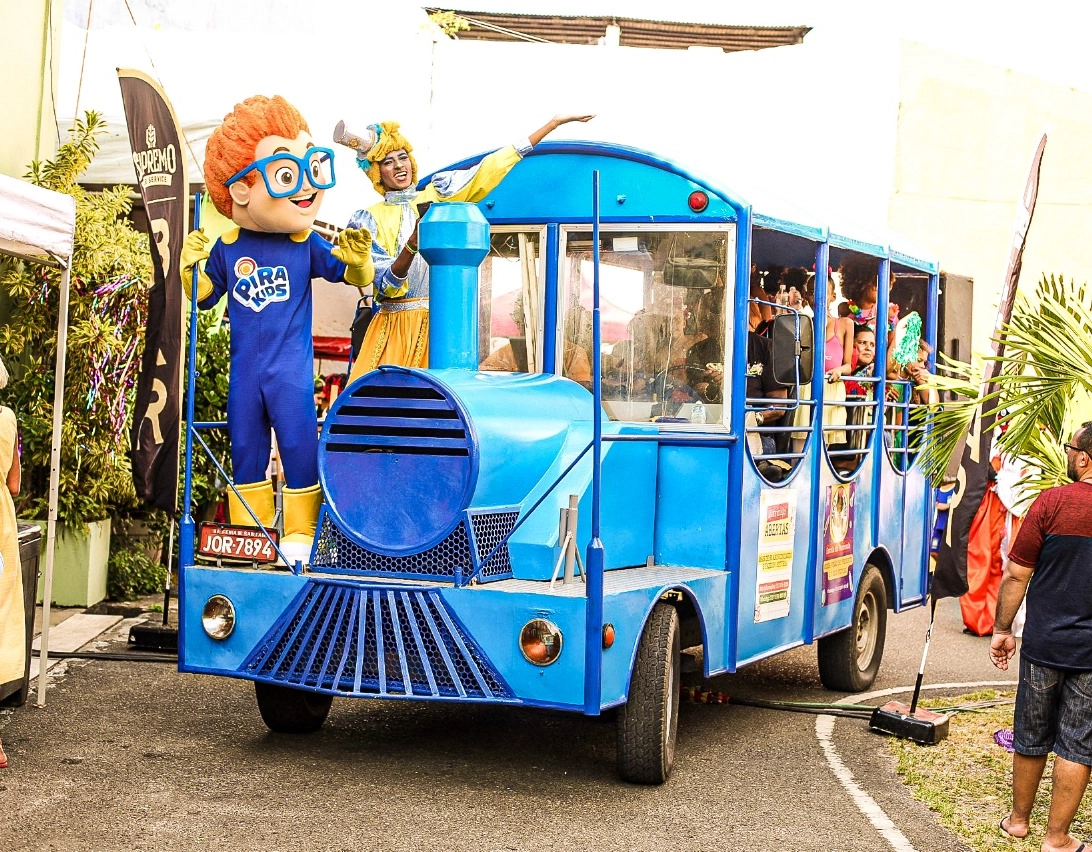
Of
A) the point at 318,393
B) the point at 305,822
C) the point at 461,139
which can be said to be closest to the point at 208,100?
the point at 318,393

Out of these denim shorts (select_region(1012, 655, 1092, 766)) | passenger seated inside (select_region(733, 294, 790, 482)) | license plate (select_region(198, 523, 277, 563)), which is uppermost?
passenger seated inside (select_region(733, 294, 790, 482))

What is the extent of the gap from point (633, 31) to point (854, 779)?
18.2 m

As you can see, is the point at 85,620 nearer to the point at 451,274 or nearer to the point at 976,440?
the point at 451,274

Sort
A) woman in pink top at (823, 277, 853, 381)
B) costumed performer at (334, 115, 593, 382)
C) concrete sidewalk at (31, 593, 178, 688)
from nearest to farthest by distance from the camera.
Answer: costumed performer at (334, 115, 593, 382), woman in pink top at (823, 277, 853, 381), concrete sidewalk at (31, 593, 178, 688)

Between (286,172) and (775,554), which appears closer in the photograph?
(286,172)

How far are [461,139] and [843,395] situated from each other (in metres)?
12.7

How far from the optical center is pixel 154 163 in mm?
8898

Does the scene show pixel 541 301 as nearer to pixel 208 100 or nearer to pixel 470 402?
pixel 470 402

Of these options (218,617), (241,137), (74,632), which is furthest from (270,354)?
(74,632)

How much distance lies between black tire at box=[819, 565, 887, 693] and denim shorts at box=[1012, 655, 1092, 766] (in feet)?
9.57

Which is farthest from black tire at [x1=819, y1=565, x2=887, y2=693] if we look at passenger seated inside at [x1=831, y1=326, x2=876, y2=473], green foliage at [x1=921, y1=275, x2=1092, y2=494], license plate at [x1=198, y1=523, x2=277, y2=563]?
license plate at [x1=198, y1=523, x2=277, y2=563]

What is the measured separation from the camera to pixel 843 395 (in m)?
8.62

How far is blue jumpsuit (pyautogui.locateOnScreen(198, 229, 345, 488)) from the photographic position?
21.6 feet

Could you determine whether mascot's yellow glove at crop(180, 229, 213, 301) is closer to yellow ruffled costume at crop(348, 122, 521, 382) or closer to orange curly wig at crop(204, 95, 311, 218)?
orange curly wig at crop(204, 95, 311, 218)
